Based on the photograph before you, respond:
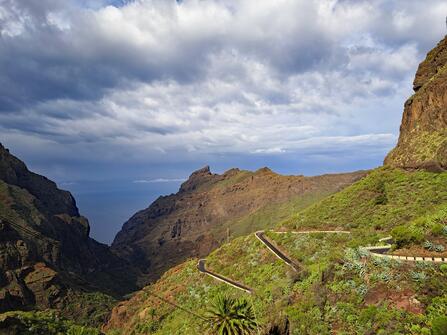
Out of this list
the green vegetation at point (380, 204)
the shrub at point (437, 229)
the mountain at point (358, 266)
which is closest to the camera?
the mountain at point (358, 266)

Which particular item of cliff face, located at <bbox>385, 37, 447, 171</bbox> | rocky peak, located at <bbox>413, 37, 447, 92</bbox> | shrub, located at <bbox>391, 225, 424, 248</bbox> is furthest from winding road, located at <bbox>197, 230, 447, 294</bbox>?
rocky peak, located at <bbox>413, 37, 447, 92</bbox>

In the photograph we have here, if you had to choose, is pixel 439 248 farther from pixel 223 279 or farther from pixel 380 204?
pixel 223 279

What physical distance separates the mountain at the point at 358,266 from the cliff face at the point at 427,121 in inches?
8.3

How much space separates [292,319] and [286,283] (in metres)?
9.01

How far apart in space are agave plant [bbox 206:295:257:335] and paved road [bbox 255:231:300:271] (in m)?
18.1

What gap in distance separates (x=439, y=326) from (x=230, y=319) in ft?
45.9

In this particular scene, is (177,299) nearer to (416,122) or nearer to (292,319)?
(292,319)

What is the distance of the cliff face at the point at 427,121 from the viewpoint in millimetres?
63469

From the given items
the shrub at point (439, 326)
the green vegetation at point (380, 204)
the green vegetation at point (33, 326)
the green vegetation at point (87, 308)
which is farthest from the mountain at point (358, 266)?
the green vegetation at point (87, 308)

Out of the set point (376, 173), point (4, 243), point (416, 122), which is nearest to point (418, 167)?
point (376, 173)

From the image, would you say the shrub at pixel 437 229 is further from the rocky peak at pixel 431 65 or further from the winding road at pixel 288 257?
the rocky peak at pixel 431 65

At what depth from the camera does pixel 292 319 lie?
101ft

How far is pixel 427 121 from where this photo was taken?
69688 millimetres

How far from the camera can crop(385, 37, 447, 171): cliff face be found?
63.5m
